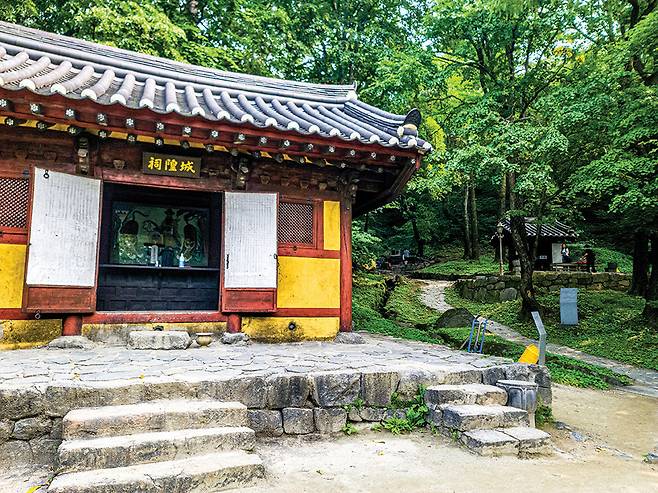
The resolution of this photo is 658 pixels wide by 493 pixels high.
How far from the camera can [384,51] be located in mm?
15398

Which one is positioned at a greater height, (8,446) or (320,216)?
(320,216)

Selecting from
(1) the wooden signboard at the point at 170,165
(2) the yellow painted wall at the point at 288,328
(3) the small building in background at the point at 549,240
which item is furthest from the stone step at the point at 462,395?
(3) the small building in background at the point at 549,240

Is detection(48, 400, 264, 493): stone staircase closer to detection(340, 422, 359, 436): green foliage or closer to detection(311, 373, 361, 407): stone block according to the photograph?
detection(311, 373, 361, 407): stone block

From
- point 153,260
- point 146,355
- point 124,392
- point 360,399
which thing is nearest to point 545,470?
point 360,399

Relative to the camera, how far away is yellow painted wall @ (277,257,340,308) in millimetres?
7152

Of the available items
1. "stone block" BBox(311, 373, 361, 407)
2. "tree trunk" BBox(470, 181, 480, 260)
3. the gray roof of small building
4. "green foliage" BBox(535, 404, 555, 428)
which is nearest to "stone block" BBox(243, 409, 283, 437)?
"stone block" BBox(311, 373, 361, 407)

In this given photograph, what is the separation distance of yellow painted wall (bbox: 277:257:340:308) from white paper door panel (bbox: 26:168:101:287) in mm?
2735

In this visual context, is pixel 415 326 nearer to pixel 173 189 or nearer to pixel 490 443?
pixel 173 189

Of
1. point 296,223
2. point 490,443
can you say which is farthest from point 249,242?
point 490,443

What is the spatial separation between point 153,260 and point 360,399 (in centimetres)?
566

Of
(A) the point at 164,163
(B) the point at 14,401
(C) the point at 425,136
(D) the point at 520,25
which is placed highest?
(D) the point at 520,25

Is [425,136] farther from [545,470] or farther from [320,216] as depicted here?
[545,470]

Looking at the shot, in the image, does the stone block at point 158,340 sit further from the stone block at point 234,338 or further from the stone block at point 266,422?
the stone block at point 266,422

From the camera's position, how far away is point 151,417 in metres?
3.59
